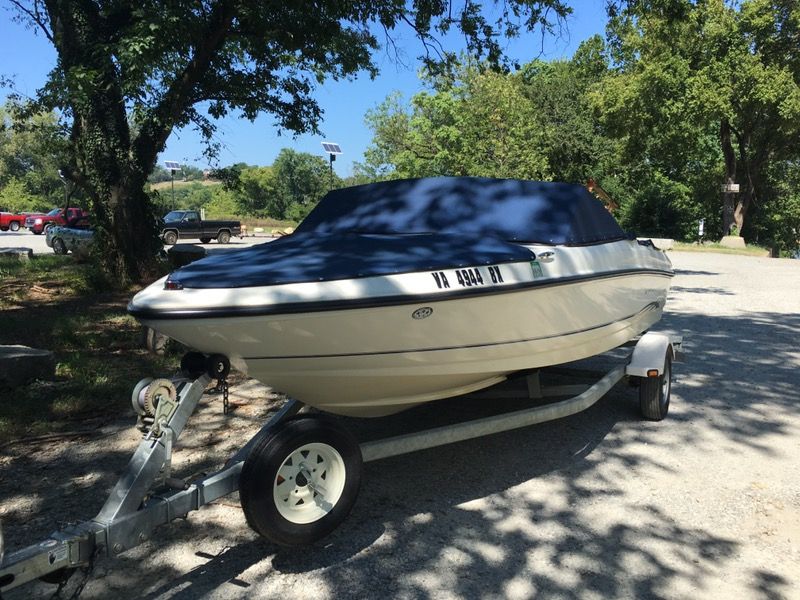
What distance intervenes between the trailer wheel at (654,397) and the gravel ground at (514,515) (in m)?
0.11

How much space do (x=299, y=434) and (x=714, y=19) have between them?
30343mm

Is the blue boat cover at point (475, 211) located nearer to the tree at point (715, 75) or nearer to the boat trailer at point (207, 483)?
the boat trailer at point (207, 483)

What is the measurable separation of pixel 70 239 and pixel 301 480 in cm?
1765

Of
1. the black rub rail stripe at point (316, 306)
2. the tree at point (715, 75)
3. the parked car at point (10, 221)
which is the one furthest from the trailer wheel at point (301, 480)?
the parked car at point (10, 221)

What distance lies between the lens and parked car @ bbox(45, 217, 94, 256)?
1442 cm

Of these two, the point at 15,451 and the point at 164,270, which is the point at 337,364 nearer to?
the point at 15,451

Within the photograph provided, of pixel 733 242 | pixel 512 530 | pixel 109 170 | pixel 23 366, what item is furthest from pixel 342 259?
pixel 733 242

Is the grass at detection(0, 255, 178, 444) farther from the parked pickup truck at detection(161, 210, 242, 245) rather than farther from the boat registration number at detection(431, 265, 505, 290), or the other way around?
the parked pickup truck at detection(161, 210, 242, 245)

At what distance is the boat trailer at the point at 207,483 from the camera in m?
2.31

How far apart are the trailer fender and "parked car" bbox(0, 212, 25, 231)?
41.3 meters

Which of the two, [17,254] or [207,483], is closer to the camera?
[207,483]

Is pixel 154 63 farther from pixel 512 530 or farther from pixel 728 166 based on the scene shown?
pixel 728 166

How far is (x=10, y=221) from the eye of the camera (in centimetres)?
3772

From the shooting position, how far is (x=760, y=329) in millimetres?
8820
